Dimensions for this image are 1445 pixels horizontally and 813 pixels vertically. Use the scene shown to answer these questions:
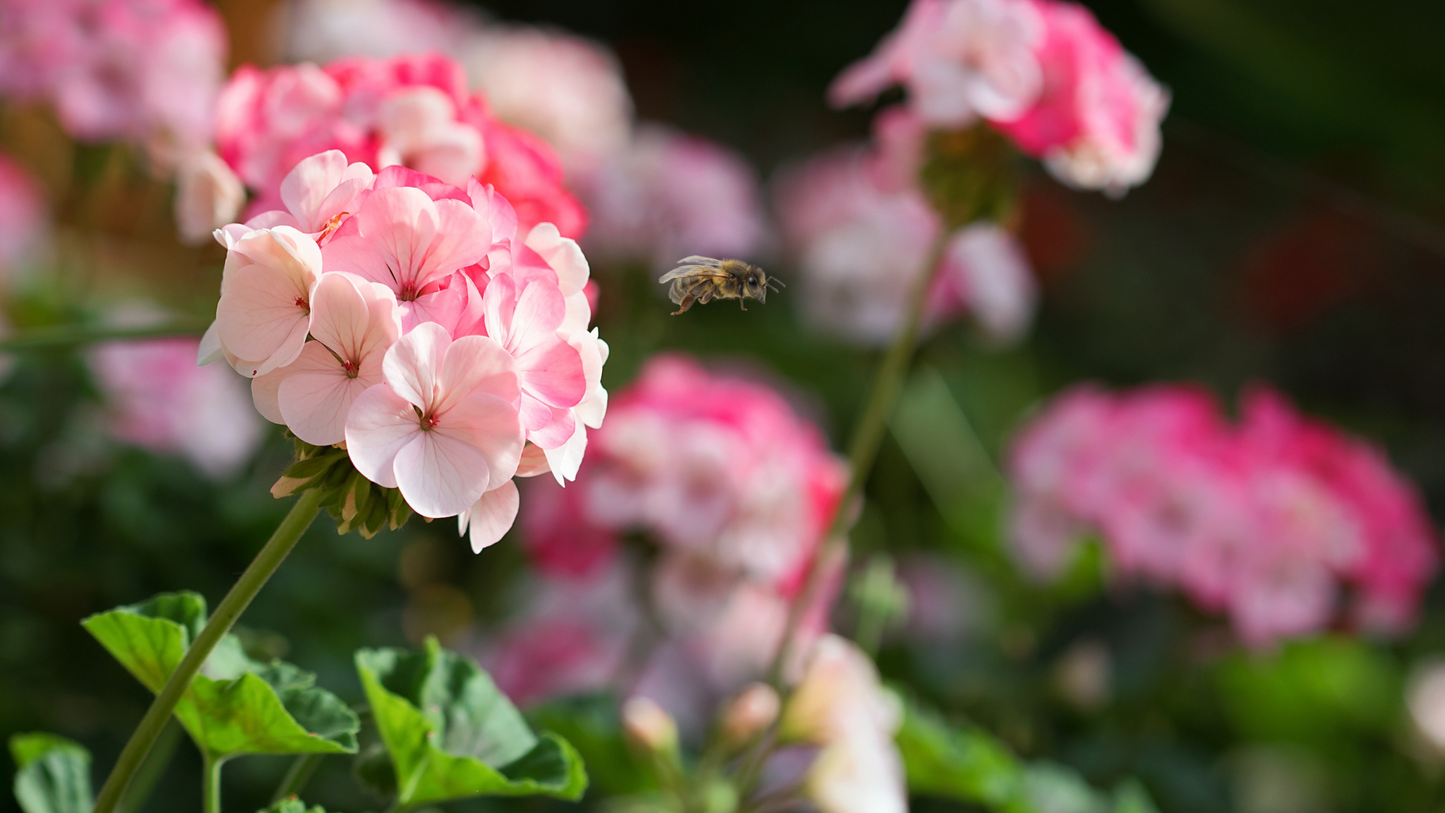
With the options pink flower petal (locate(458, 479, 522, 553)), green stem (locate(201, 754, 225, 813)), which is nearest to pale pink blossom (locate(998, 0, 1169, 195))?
pink flower petal (locate(458, 479, 522, 553))

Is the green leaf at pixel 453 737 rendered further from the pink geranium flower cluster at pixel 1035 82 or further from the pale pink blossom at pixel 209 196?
the pink geranium flower cluster at pixel 1035 82

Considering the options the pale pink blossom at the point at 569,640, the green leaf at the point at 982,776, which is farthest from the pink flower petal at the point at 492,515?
the pale pink blossom at the point at 569,640

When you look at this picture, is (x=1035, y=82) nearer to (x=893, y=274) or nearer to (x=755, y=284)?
(x=755, y=284)

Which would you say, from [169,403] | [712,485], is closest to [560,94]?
[169,403]

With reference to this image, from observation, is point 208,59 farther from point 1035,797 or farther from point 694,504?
point 1035,797

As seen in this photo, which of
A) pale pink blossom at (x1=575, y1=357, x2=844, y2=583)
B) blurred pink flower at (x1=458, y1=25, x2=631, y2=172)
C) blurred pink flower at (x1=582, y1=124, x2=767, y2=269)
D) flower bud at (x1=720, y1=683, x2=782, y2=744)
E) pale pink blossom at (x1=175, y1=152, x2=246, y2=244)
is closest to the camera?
pale pink blossom at (x1=175, y1=152, x2=246, y2=244)

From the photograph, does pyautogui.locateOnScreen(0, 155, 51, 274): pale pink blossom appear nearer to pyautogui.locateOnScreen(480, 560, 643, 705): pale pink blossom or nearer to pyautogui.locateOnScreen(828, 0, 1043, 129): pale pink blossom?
pyautogui.locateOnScreen(480, 560, 643, 705): pale pink blossom
